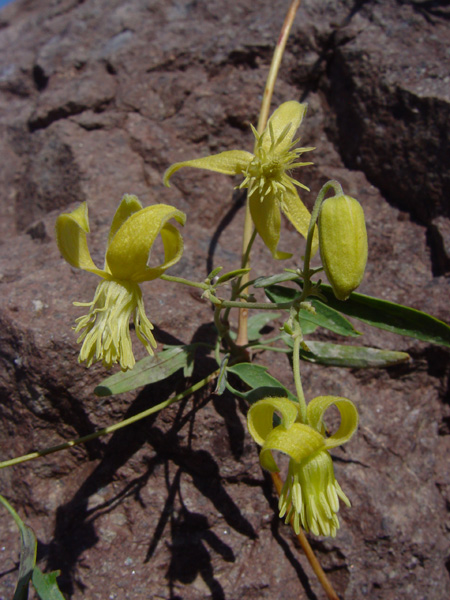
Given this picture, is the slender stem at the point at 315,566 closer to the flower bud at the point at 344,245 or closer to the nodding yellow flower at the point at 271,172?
the flower bud at the point at 344,245

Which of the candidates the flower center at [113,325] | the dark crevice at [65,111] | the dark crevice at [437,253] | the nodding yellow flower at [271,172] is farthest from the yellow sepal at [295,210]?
the dark crevice at [65,111]

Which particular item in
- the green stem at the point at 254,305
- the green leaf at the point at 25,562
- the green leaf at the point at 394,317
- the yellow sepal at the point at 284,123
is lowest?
the green leaf at the point at 25,562

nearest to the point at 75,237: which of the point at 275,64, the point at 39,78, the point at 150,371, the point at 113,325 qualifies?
the point at 113,325

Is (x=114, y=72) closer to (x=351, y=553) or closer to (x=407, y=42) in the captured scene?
(x=407, y=42)

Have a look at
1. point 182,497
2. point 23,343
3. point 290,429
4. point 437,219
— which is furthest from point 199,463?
point 437,219

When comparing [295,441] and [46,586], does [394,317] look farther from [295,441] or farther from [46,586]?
[46,586]

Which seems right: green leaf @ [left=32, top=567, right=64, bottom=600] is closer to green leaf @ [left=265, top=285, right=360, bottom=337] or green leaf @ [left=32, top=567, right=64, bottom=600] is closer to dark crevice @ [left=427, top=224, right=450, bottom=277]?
green leaf @ [left=265, top=285, right=360, bottom=337]
